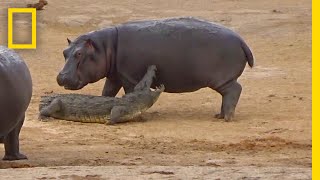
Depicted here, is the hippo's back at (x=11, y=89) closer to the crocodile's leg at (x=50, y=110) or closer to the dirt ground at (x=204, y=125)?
the dirt ground at (x=204, y=125)

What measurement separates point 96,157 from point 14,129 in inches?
26.2

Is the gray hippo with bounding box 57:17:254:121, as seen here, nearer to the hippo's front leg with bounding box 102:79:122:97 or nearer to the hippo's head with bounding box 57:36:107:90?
the hippo's head with bounding box 57:36:107:90

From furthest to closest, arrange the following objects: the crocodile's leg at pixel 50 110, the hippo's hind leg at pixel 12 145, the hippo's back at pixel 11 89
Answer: the crocodile's leg at pixel 50 110 < the hippo's hind leg at pixel 12 145 < the hippo's back at pixel 11 89

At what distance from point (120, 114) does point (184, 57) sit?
111 cm

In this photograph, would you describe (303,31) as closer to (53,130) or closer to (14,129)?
(53,130)

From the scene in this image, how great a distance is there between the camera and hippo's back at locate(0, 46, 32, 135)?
5.82 m

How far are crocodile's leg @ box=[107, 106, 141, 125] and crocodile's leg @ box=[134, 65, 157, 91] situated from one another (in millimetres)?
337

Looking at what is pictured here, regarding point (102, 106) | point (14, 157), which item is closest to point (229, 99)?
point (102, 106)

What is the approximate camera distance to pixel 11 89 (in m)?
5.86

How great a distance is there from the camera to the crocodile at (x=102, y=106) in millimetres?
8992

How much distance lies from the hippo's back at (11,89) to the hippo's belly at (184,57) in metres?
3.42

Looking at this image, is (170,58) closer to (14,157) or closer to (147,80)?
(147,80)

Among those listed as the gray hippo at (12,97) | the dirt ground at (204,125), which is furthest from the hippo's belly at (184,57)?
the gray hippo at (12,97)

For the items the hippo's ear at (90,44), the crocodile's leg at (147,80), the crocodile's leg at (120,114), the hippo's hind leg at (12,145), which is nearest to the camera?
the hippo's hind leg at (12,145)
